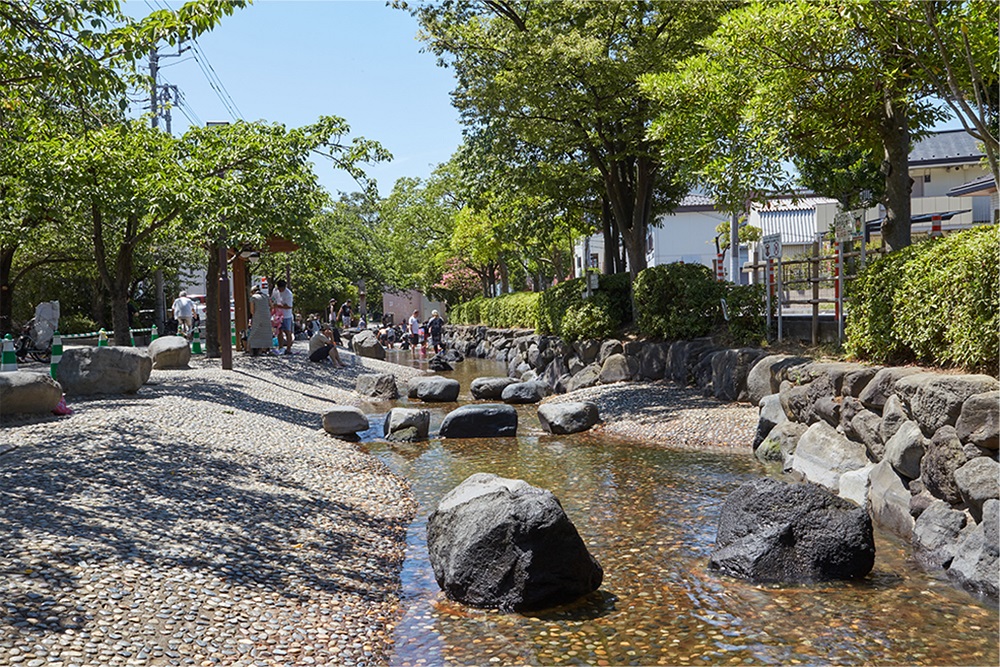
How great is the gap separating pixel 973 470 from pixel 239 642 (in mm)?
5516

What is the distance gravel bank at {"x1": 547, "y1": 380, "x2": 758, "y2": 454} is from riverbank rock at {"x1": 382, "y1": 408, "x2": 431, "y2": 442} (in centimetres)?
305

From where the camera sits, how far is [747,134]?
12031mm

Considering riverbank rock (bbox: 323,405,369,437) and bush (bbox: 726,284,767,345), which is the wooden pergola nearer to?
riverbank rock (bbox: 323,405,369,437)

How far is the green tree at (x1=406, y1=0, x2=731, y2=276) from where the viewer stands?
17.0 meters

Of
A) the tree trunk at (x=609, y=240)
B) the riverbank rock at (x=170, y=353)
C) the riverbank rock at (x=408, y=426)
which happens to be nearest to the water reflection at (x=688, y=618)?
the riverbank rock at (x=408, y=426)

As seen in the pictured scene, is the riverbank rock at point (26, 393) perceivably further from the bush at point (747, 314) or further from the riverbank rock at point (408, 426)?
the bush at point (747, 314)

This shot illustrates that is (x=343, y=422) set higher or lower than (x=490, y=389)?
higher

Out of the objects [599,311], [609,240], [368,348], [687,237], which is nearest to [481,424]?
[599,311]

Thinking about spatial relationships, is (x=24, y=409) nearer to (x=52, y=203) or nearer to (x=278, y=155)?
(x=52, y=203)

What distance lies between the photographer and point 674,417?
47.0ft

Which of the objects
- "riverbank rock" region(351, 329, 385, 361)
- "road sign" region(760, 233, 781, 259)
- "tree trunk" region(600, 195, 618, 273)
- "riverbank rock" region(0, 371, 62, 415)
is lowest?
"riverbank rock" region(351, 329, 385, 361)

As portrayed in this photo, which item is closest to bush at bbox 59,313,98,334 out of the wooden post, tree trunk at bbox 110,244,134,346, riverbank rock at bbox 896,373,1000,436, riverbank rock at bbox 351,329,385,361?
riverbank rock at bbox 351,329,385,361

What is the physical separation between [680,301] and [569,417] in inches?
190

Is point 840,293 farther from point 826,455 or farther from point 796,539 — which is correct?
point 796,539
